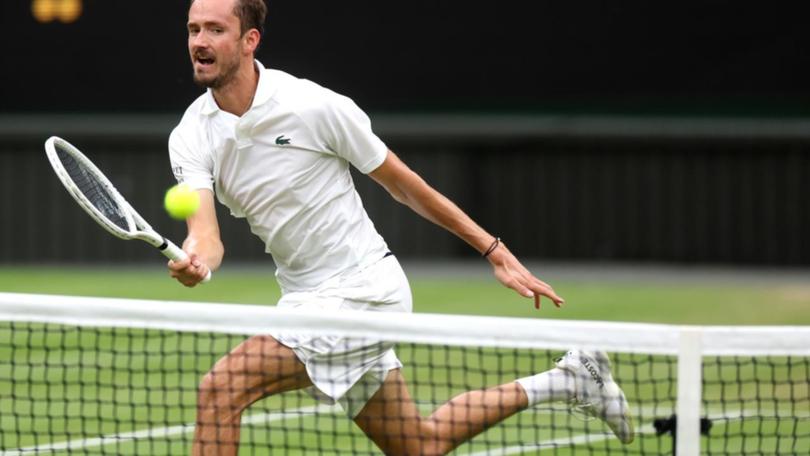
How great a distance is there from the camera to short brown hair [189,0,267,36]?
202 inches

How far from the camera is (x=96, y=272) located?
1316 centimetres

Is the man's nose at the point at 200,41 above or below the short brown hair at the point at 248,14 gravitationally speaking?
below

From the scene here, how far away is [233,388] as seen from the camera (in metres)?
4.93

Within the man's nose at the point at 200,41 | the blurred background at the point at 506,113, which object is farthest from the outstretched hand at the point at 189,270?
the blurred background at the point at 506,113

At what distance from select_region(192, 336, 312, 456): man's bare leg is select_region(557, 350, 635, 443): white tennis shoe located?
1.04 m

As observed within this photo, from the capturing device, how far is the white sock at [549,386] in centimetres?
543

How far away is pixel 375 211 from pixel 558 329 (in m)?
8.42

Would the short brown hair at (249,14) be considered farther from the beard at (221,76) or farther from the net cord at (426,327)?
the net cord at (426,327)

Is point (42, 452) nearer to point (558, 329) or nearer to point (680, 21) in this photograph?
point (558, 329)

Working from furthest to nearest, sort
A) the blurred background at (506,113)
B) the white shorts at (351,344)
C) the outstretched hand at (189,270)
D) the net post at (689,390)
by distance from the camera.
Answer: the blurred background at (506,113) < the white shorts at (351,344) < the outstretched hand at (189,270) < the net post at (689,390)

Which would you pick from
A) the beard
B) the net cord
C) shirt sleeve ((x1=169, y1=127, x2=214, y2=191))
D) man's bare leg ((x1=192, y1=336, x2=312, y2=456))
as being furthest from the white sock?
the beard

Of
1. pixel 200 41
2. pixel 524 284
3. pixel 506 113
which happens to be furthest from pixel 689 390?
pixel 506 113

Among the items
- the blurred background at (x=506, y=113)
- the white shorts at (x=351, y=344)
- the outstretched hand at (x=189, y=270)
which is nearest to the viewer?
the outstretched hand at (x=189, y=270)

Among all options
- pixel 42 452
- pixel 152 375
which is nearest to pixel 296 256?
pixel 42 452
